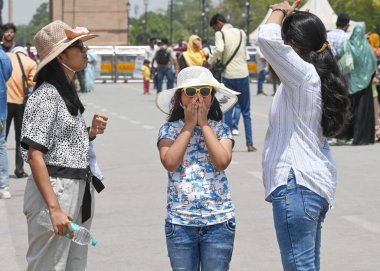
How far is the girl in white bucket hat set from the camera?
5.43 metres

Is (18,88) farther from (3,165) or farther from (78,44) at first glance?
(78,44)

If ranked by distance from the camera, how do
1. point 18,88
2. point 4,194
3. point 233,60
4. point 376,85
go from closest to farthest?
point 4,194
point 18,88
point 233,60
point 376,85

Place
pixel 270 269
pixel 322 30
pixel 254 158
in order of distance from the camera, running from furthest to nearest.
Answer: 1. pixel 254 158
2. pixel 270 269
3. pixel 322 30

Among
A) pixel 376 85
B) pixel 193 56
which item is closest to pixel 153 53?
pixel 193 56

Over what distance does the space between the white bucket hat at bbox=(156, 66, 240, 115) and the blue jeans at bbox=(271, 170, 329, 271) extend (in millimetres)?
483

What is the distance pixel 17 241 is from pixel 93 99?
26450 millimetres

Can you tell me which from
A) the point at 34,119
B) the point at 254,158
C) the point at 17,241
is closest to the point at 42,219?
the point at 34,119

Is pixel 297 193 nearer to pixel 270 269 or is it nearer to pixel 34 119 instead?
pixel 34 119

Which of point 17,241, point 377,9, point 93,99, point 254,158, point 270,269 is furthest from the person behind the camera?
point 377,9

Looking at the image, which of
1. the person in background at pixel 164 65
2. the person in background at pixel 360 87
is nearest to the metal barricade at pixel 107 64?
the person in background at pixel 164 65

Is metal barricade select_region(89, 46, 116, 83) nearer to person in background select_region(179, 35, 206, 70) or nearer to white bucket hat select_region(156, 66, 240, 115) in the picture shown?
person in background select_region(179, 35, 206, 70)

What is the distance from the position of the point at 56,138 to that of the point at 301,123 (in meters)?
1.11

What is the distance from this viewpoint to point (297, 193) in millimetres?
5449

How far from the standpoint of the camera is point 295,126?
5500 mm
